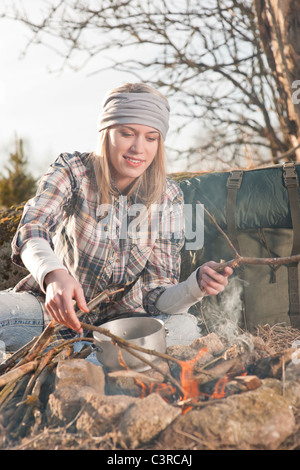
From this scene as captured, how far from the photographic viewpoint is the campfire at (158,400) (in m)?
1.25

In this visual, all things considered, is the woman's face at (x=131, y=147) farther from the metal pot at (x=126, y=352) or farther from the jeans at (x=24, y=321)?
the metal pot at (x=126, y=352)

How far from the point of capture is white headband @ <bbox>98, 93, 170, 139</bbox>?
224 centimetres

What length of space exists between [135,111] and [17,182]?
24.3 ft

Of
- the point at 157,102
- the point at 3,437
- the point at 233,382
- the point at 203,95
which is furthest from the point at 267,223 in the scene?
the point at 203,95

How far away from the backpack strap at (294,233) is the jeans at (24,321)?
941mm

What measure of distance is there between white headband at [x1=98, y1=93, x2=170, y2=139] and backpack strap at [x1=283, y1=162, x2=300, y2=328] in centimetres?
98

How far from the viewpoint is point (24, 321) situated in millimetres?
2305

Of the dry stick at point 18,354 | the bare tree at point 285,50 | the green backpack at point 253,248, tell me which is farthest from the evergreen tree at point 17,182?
the dry stick at point 18,354

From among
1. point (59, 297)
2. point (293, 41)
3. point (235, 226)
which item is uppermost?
point (293, 41)

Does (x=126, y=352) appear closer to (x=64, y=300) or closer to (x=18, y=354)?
(x=64, y=300)

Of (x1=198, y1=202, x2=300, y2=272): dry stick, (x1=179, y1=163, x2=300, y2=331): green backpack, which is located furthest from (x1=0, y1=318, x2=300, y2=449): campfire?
(x1=179, y1=163, x2=300, y2=331): green backpack
